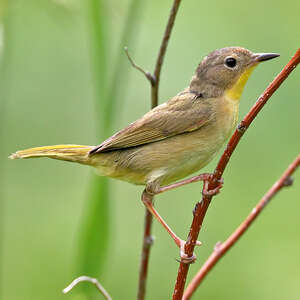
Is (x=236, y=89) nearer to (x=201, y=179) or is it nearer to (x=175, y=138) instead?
(x=175, y=138)

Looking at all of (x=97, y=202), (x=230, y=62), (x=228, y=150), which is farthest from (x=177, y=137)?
(x=228, y=150)

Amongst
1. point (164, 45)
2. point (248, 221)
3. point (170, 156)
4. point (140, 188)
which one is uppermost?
point (164, 45)

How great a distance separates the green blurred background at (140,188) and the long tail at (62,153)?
37.6 inches

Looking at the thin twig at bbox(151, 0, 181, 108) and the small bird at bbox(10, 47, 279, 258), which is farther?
the small bird at bbox(10, 47, 279, 258)

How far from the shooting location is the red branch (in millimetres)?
2328

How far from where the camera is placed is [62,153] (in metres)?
3.89

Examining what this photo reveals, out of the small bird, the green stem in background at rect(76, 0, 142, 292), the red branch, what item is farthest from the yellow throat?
the red branch

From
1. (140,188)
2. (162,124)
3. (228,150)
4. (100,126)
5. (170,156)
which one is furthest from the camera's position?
(140,188)

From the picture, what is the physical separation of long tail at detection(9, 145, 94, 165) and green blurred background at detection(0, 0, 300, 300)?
3.13 ft

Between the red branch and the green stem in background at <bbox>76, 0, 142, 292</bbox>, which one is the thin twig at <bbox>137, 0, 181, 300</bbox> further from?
the red branch

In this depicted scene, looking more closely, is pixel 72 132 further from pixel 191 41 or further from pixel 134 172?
pixel 134 172

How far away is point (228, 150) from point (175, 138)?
4.66 feet

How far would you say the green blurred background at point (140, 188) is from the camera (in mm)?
5090

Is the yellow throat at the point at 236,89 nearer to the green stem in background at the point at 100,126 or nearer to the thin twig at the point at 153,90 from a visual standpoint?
the thin twig at the point at 153,90
